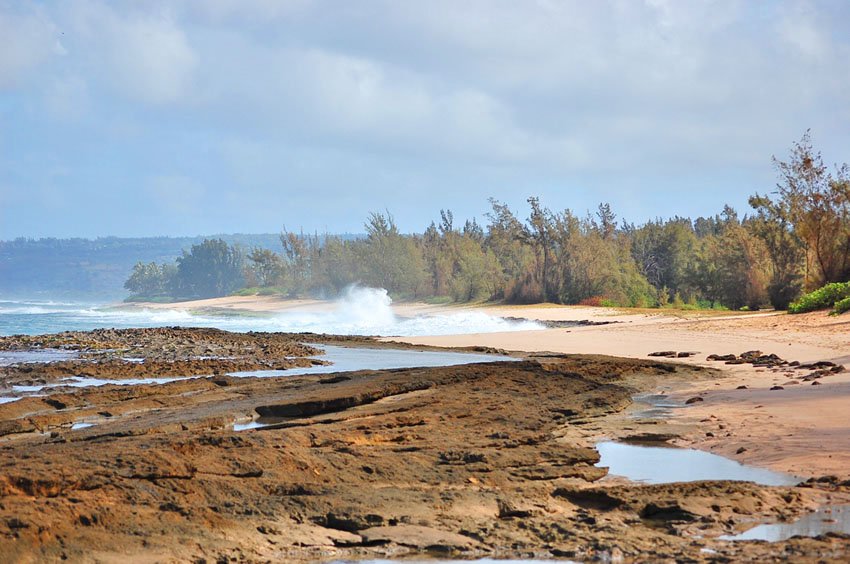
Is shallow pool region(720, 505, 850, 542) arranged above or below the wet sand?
below

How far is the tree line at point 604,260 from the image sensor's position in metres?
33.8

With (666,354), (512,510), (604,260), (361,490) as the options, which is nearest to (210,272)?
(604,260)

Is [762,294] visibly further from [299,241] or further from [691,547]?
[299,241]

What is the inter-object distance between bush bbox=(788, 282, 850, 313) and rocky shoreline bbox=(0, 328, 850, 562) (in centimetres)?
1778

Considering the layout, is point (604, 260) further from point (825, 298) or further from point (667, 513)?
point (667, 513)

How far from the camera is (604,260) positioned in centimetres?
4788

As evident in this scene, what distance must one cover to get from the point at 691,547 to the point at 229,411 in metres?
6.98

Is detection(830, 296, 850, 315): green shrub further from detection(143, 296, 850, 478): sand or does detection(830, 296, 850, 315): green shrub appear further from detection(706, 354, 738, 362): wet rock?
detection(706, 354, 738, 362): wet rock

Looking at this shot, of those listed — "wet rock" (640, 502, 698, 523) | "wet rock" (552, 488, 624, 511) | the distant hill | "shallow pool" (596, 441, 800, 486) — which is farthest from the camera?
the distant hill

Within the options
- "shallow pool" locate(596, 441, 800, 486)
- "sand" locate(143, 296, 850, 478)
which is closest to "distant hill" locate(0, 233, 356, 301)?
"sand" locate(143, 296, 850, 478)

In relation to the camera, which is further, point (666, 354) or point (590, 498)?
point (666, 354)

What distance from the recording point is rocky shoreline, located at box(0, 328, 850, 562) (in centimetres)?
625

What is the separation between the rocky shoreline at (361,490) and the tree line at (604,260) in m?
23.7

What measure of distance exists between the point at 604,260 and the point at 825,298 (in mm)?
19575
